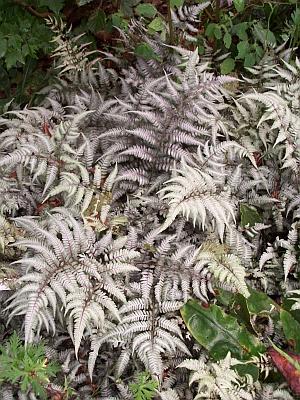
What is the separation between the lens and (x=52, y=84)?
154 inches

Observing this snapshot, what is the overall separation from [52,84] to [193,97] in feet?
3.80

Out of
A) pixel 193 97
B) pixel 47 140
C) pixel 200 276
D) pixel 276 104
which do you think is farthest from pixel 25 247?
pixel 276 104

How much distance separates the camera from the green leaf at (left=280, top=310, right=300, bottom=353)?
2920 millimetres

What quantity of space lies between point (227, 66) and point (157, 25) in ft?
1.72

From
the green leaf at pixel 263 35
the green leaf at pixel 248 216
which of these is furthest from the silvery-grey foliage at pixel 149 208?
the green leaf at pixel 263 35

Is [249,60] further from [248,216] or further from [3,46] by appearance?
[3,46]

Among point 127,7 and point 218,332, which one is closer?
point 218,332

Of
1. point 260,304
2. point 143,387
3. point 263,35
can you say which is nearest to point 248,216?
point 260,304

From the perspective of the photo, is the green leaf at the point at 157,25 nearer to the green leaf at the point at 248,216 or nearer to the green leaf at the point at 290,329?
the green leaf at the point at 248,216

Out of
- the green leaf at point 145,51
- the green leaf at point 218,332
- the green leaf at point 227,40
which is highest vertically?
the green leaf at point 227,40

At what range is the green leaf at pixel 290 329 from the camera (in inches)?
115

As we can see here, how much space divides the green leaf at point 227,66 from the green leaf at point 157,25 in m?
0.45

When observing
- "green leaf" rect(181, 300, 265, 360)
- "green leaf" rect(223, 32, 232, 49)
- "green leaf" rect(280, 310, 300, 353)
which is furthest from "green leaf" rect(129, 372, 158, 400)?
"green leaf" rect(223, 32, 232, 49)

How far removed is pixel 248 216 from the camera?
10.6 ft
